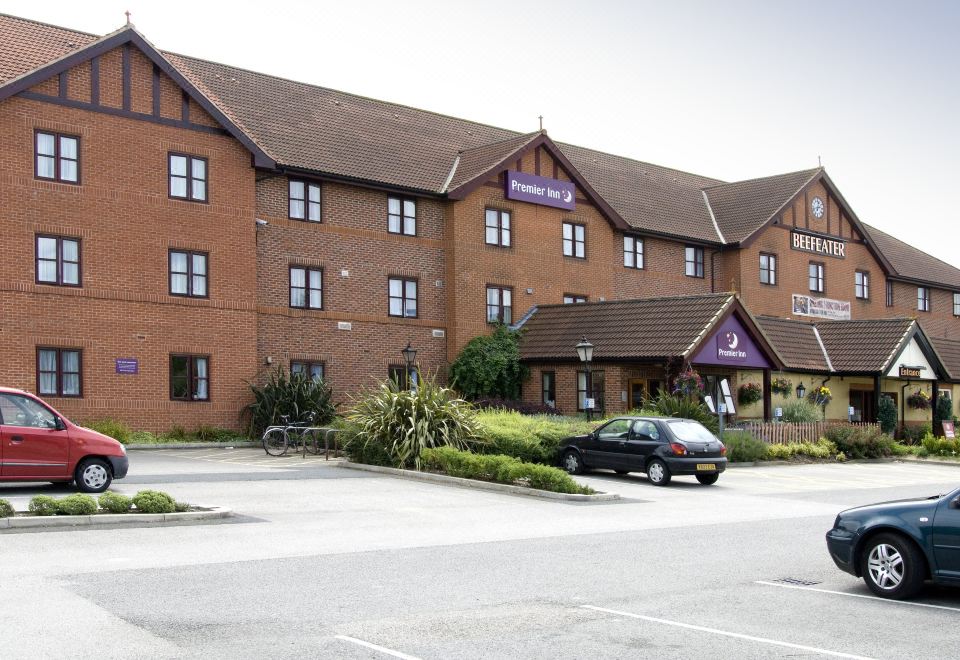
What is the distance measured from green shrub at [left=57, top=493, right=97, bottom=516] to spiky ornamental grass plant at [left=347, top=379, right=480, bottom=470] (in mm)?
9592

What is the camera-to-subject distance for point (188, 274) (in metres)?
29.8

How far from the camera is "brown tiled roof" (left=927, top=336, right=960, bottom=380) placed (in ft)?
144

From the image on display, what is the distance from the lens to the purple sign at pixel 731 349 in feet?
107

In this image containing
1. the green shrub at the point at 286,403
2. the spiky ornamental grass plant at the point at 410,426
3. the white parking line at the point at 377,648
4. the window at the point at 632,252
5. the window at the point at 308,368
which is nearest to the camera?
the white parking line at the point at 377,648

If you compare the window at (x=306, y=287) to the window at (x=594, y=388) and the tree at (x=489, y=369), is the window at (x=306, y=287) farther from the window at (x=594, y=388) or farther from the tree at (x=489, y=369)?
the window at (x=594, y=388)

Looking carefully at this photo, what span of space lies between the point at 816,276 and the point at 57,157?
3391cm

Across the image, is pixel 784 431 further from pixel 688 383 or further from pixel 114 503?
pixel 114 503

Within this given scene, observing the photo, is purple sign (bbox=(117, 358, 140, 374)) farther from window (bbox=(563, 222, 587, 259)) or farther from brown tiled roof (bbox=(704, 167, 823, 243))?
brown tiled roof (bbox=(704, 167, 823, 243))

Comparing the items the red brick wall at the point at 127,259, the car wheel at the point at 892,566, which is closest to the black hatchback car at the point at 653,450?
the red brick wall at the point at 127,259

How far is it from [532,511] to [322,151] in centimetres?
1960

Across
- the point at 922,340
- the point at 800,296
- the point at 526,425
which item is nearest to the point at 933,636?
the point at 526,425

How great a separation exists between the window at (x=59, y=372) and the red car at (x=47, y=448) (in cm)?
1096

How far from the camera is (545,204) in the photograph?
128ft

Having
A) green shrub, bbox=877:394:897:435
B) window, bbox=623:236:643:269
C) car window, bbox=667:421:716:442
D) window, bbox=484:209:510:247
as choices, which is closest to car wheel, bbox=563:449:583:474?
car window, bbox=667:421:716:442
